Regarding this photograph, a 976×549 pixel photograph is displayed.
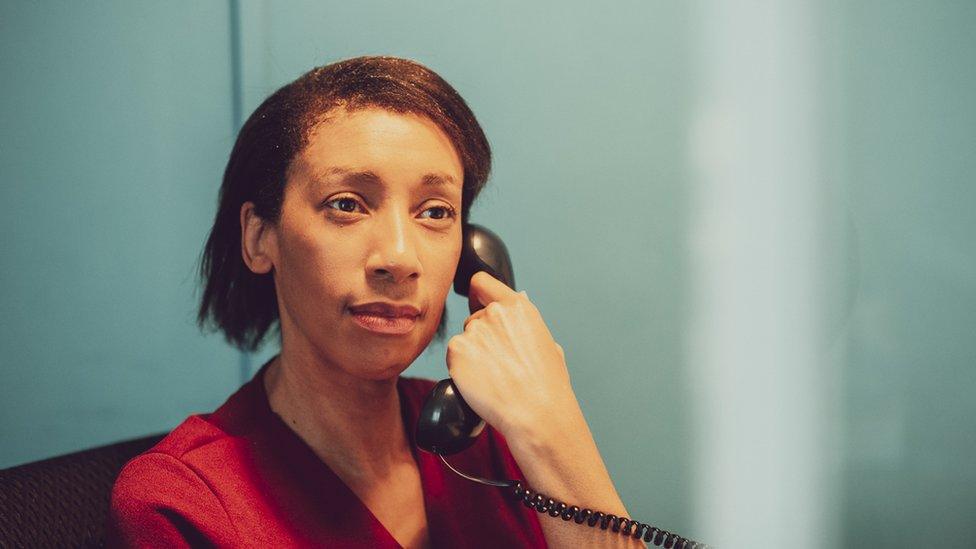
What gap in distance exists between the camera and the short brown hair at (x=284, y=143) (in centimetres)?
97

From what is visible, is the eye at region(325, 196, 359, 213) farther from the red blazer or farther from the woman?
the red blazer

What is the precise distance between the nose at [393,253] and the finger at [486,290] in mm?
184

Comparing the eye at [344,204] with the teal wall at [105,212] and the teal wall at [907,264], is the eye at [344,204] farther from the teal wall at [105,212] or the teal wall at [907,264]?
the teal wall at [907,264]

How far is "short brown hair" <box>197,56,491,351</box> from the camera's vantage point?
0.97 meters

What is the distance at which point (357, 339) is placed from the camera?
0.91 metres

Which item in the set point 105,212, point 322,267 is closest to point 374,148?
point 322,267

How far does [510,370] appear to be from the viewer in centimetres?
92

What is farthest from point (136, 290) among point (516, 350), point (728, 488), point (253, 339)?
point (728, 488)

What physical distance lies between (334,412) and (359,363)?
118mm

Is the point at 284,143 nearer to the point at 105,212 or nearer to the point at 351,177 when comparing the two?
the point at 351,177

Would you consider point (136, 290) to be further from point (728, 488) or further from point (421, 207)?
point (728, 488)

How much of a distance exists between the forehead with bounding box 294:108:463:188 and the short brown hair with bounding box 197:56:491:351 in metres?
0.02

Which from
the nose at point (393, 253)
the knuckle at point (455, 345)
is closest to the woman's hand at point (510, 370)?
the knuckle at point (455, 345)

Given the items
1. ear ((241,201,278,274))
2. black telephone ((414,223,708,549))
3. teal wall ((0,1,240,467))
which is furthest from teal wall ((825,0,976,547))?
teal wall ((0,1,240,467))
